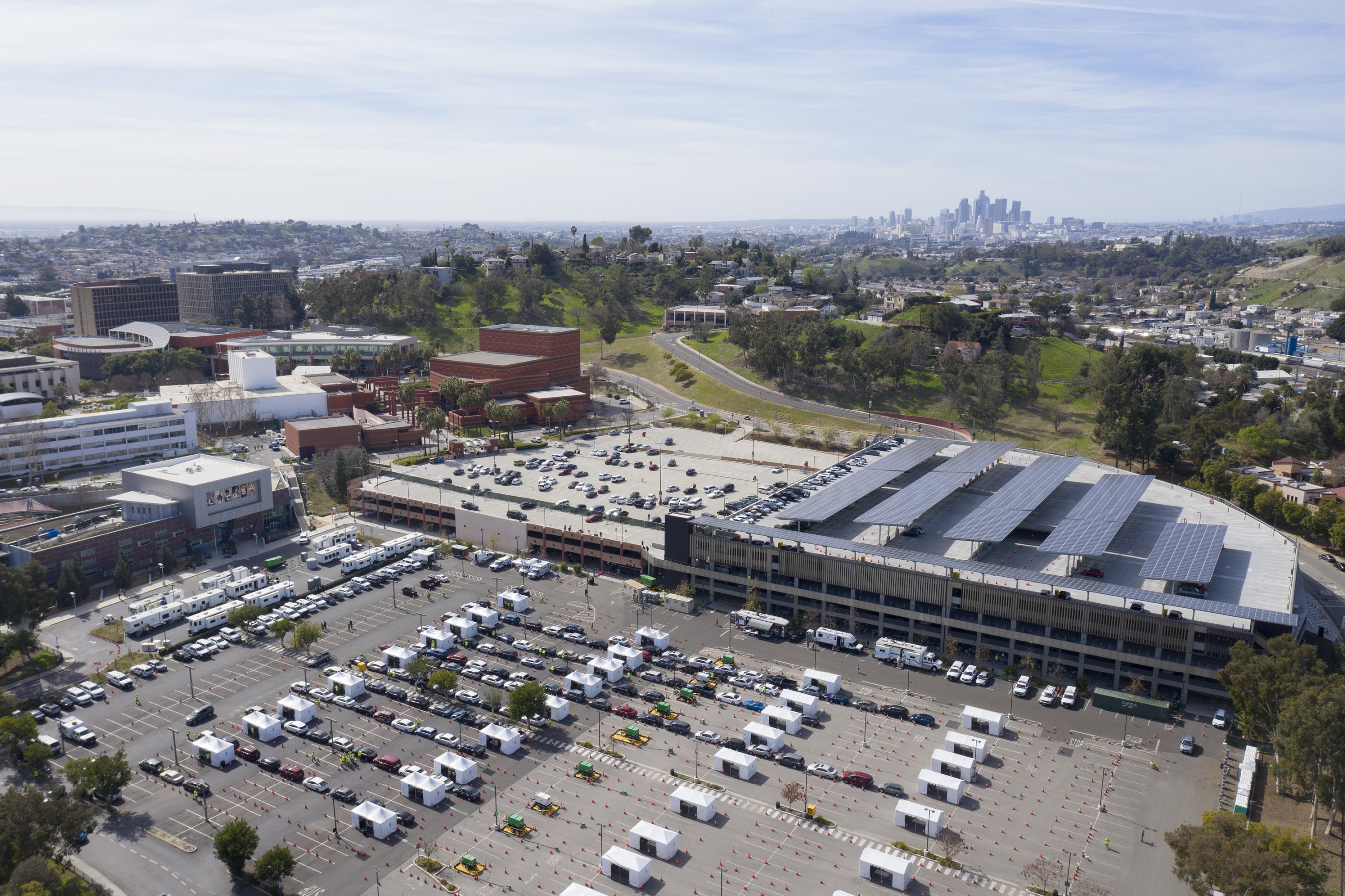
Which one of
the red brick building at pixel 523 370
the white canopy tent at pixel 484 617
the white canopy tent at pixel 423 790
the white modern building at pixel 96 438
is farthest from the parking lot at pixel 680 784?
the red brick building at pixel 523 370

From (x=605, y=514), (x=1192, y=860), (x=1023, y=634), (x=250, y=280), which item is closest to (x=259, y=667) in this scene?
(x=605, y=514)

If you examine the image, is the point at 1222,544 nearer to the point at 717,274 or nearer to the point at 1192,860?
the point at 1192,860

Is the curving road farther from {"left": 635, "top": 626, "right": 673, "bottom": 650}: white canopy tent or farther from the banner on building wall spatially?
the banner on building wall

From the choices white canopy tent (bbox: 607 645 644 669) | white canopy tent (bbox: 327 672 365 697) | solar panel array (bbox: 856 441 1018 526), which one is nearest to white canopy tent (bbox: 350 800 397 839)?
white canopy tent (bbox: 327 672 365 697)

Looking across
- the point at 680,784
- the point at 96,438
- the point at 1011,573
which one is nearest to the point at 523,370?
the point at 96,438

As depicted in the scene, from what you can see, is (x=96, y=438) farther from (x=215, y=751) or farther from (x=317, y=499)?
(x=215, y=751)
